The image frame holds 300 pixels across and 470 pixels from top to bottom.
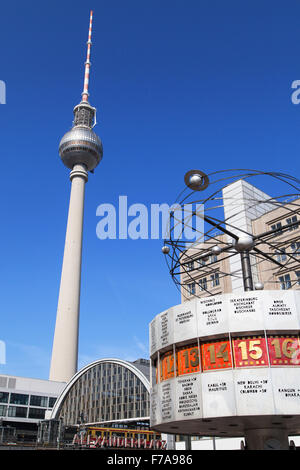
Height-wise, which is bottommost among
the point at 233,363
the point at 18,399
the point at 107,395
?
the point at 233,363

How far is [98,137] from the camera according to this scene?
128750 millimetres

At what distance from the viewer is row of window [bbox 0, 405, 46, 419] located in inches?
3204

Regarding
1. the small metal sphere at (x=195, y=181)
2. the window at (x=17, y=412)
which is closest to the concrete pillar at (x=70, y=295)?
the window at (x=17, y=412)

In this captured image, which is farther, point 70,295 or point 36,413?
point 70,295

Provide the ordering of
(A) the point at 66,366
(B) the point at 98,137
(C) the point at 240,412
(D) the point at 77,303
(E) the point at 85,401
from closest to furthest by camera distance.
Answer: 1. (C) the point at 240,412
2. (E) the point at 85,401
3. (A) the point at 66,366
4. (D) the point at 77,303
5. (B) the point at 98,137

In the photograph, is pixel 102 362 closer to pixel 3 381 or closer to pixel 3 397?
pixel 3 397

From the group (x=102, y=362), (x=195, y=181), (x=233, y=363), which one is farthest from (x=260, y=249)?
(x=195, y=181)

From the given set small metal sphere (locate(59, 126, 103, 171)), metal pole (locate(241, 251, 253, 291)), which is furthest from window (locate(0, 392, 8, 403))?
metal pole (locate(241, 251, 253, 291))

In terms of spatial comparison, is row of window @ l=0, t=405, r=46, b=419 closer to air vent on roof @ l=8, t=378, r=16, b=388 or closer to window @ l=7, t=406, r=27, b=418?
window @ l=7, t=406, r=27, b=418

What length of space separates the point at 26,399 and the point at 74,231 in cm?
4439

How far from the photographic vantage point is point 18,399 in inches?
3314

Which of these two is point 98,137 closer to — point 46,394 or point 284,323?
point 46,394
